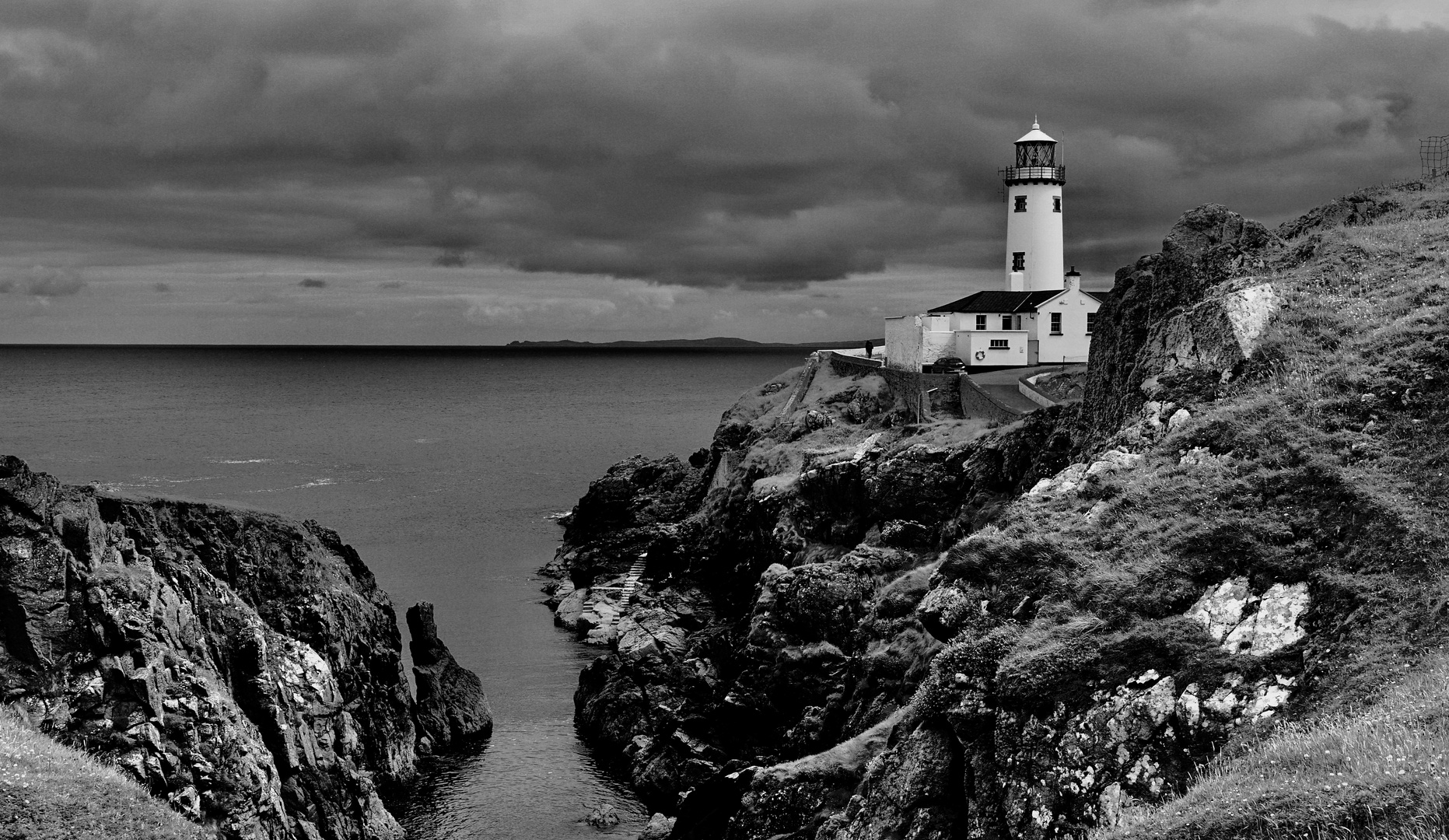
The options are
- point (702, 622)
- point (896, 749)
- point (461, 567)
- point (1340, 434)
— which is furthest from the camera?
point (461, 567)

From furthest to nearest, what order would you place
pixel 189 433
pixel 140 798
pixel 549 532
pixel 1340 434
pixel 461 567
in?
pixel 189 433 → pixel 549 532 → pixel 461 567 → pixel 140 798 → pixel 1340 434

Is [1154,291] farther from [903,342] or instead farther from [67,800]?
[903,342]

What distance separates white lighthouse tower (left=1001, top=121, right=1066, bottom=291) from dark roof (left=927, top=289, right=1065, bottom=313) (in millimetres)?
2102

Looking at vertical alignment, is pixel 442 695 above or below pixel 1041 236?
below

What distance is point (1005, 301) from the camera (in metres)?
87.1

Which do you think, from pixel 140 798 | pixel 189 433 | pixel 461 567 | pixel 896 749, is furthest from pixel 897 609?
pixel 189 433

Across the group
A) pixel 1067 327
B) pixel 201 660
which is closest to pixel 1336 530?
pixel 201 660

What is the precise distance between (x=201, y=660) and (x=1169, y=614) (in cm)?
2776

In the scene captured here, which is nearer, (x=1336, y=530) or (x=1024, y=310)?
(x=1336, y=530)

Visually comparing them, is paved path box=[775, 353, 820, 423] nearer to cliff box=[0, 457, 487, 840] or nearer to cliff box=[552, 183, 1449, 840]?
cliff box=[552, 183, 1449, 840]

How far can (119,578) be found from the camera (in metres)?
34.8

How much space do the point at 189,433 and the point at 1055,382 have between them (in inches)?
5578

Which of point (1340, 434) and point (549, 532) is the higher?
point (1340, 434)

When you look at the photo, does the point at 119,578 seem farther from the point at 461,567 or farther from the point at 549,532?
the point at 549,532
